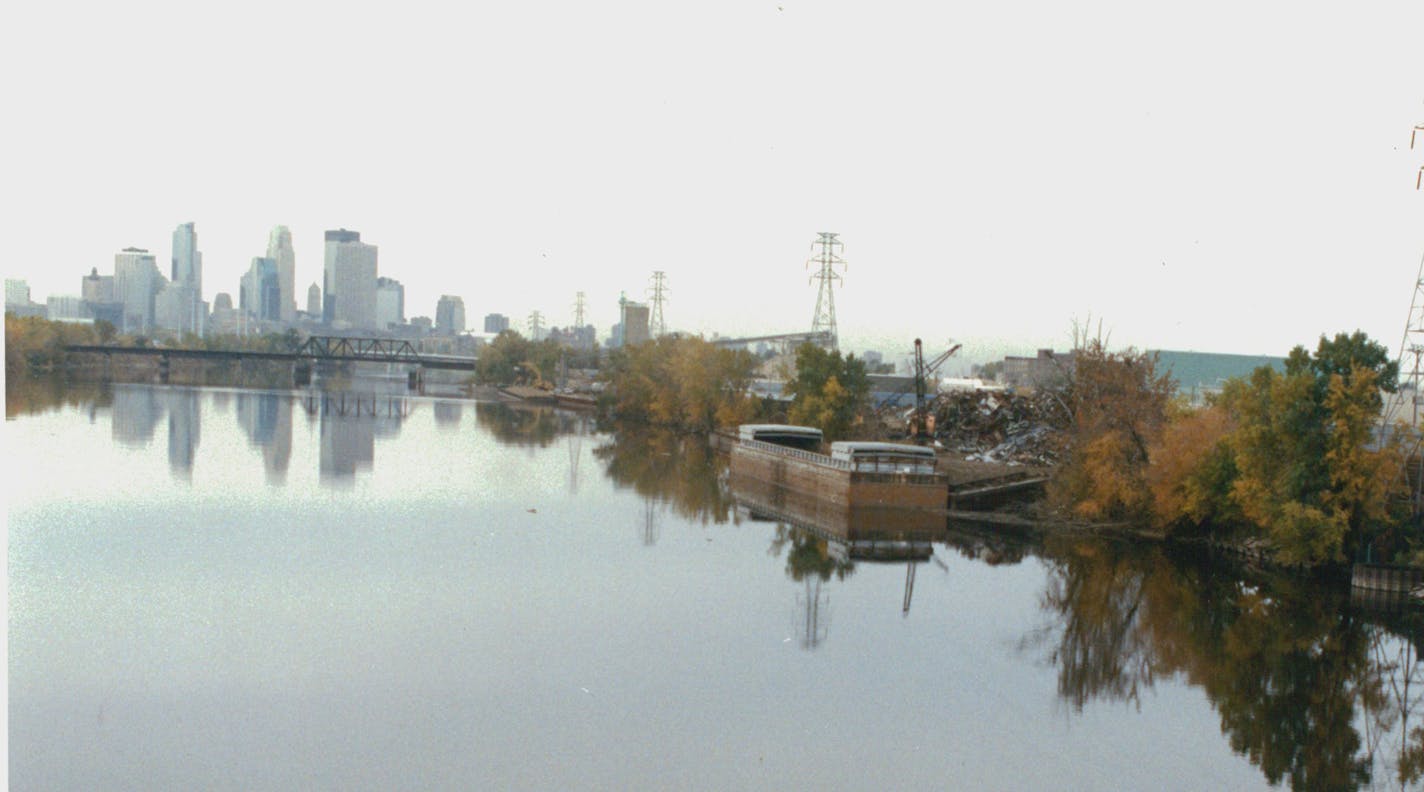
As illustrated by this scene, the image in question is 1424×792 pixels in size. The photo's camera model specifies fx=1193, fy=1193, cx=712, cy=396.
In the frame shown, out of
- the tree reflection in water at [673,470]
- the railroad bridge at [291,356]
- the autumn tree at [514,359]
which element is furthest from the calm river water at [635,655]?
the autumn tree at [514,359]

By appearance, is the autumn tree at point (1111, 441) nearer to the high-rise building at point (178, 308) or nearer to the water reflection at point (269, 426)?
the water reflection at point (269, 426)

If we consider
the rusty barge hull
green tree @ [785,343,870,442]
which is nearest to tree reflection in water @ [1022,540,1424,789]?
the rusty barge hull

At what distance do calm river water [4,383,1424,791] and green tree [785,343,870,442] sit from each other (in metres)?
10.3

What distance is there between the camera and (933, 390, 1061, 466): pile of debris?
102 ft

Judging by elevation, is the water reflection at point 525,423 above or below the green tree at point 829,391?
below

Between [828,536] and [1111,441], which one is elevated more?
[1111,441]

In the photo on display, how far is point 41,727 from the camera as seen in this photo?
969 cm

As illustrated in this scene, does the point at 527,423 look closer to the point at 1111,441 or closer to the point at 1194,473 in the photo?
the point at 1111,441

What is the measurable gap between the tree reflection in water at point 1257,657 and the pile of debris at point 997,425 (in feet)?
35.2

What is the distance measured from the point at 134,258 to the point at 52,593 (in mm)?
120995

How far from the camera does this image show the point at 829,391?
111ft

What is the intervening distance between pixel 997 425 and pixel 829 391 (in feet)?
18.5

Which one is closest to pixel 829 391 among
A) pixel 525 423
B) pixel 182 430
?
pixel 182 430

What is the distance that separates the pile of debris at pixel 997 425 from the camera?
31.2 meters
